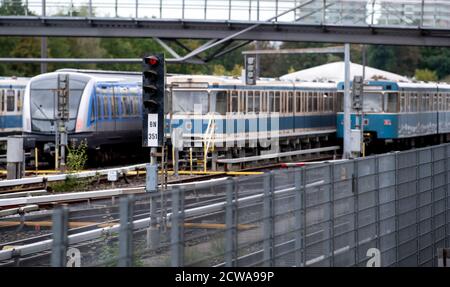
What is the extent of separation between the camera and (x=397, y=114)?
133ft

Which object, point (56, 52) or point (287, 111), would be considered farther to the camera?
point (56, 52)

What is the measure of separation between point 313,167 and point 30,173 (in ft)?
70.8

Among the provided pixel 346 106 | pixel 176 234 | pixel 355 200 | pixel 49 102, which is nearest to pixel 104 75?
pixel 49 102

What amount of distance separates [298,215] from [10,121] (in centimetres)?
2994

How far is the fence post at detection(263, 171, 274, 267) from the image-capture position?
381 inches

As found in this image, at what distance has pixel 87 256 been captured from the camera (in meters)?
9.74

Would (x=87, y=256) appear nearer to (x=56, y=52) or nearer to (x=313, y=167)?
(x=313, y=167)

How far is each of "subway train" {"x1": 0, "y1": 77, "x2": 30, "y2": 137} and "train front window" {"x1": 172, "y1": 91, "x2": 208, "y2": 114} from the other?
7.51 meters

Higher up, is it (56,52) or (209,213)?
(56,52)

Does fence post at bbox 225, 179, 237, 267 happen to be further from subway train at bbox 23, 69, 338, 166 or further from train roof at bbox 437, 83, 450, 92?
train roof at bbox 437, 83, 450, 92

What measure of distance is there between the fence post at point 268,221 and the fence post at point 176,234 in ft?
4.78

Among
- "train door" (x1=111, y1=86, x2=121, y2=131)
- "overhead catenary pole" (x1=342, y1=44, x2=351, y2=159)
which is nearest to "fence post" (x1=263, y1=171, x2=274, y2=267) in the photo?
"train door" (x1=111, y1=86, x2=121, y2=131)

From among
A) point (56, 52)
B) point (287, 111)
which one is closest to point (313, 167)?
point (287, 111)

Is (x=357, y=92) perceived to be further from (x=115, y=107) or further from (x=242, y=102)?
(x=115, y=107)
